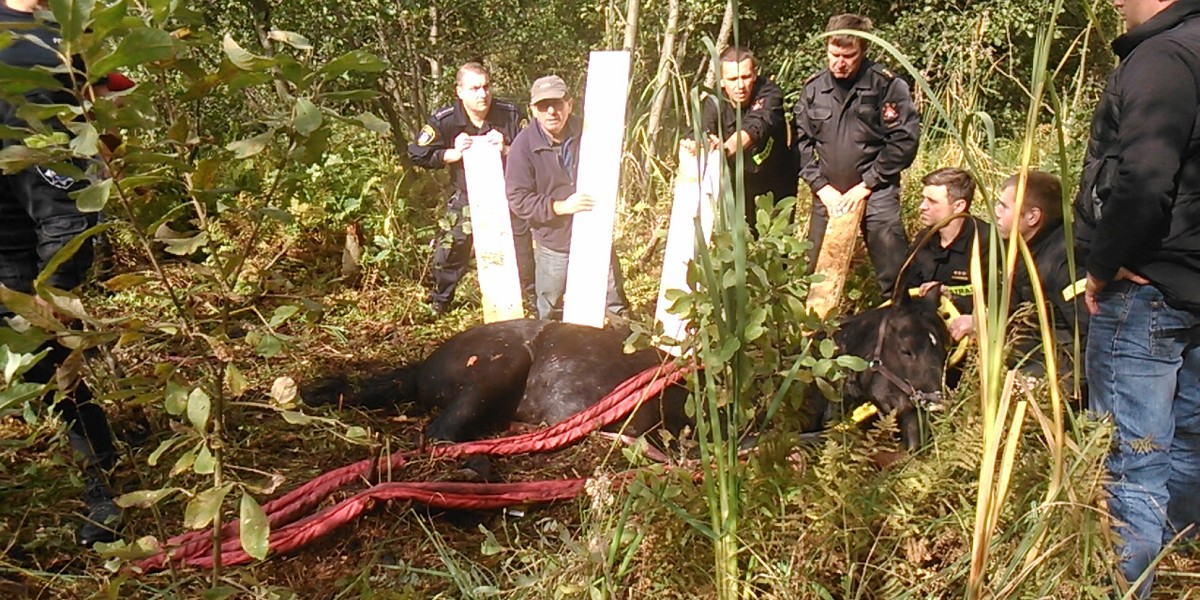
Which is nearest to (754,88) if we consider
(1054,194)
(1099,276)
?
(1054,194)

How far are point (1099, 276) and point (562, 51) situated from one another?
873 centimetres

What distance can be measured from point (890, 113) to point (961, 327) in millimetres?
1474

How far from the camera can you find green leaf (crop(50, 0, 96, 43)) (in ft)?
4.01

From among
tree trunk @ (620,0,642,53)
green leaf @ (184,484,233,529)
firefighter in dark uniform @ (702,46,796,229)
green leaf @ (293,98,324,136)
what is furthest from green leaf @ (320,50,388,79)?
tree trunk @ (620,0,642,53)

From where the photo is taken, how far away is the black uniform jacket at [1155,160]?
2.22 m

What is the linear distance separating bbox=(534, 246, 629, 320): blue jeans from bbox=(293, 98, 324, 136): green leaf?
11.8 ft

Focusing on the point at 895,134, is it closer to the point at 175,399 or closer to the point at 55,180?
the point at 55,180

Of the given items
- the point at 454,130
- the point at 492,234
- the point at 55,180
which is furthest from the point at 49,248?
the point at 454,130

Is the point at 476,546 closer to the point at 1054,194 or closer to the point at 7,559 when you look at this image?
the point at 7,559

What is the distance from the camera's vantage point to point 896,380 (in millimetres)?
3396

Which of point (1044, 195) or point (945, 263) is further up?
point (1044, 195)

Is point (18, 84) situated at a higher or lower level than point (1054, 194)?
higher

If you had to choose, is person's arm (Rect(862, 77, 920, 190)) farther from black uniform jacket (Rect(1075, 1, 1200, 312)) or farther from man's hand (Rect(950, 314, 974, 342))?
black uniform jacket (Rect(1075, 1, 1200, 312))

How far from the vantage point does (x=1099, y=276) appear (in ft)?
8.00
